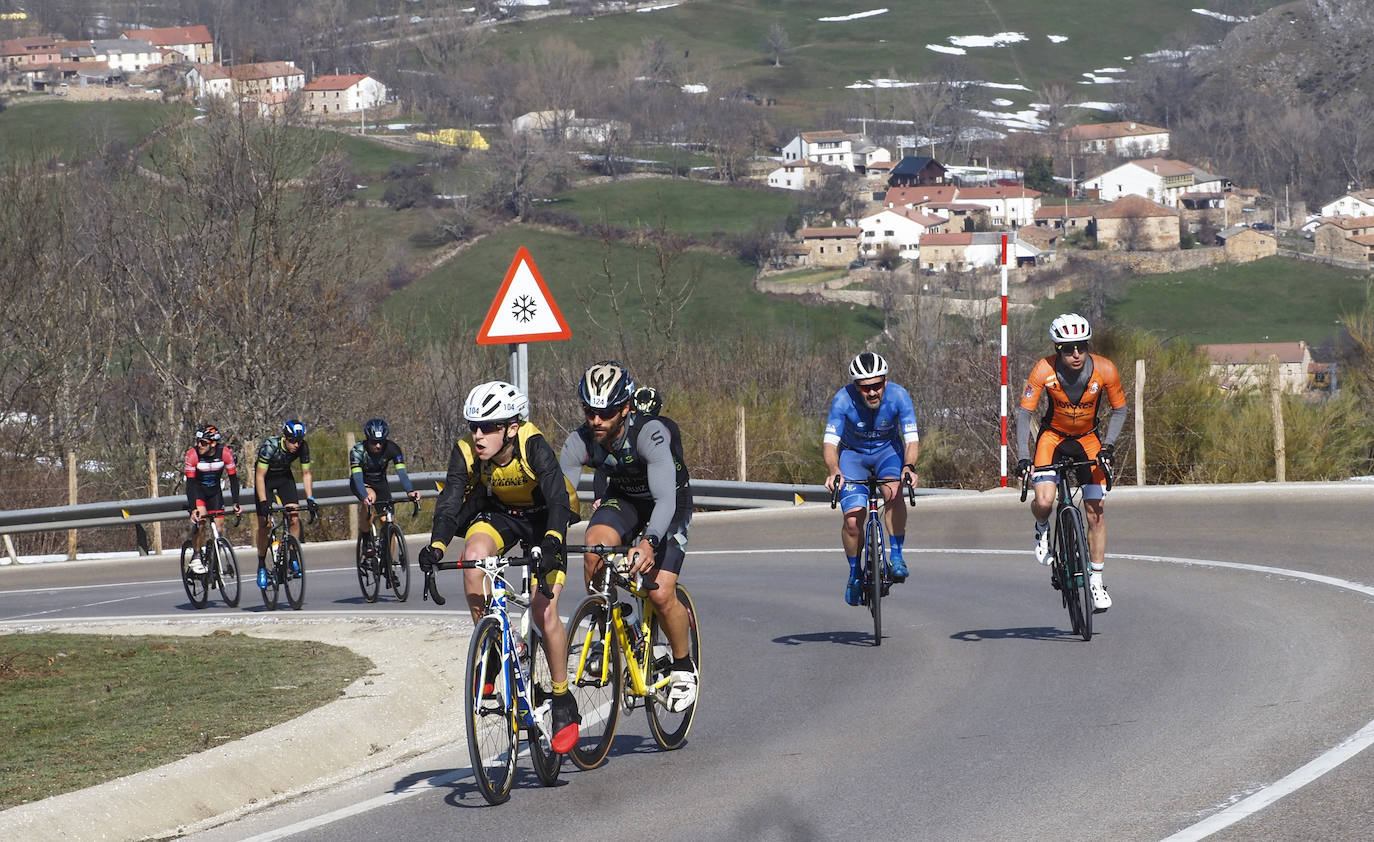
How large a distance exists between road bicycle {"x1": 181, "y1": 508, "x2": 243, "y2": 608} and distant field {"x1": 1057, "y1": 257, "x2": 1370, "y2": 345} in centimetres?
8920

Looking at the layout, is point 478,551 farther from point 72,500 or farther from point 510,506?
point 72,500

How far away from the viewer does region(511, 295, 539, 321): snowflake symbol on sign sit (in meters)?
13.9

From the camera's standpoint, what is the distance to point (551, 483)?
780 centimetres

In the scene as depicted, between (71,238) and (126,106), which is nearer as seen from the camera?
(71,238)

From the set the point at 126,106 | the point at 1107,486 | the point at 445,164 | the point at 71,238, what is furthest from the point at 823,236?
the point at 1107,486

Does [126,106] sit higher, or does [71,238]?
[126,106]

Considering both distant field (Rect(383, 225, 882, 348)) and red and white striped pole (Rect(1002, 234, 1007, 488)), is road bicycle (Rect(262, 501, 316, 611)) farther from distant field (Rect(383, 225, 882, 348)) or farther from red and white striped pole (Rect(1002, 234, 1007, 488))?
distant field (Rect(383, 225, 882, 348))

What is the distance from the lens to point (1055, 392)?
1170 cm

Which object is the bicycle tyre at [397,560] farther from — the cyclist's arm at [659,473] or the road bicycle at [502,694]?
the road bicycle at [502,694]

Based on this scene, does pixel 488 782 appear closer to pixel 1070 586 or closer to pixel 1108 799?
pixel 1108 799

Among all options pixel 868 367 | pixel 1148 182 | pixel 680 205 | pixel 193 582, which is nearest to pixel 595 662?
pixel 868 367

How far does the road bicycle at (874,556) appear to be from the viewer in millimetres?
11523

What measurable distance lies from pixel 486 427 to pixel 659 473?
0.92m

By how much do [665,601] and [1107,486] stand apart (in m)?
4.83
